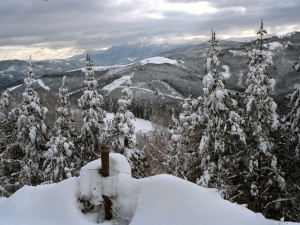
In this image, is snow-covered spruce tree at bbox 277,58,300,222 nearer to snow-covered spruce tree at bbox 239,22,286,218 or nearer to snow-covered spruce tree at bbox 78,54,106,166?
snow-covered spruce tree at bbox 239,22,286,218

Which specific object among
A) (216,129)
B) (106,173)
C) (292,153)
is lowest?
(292,153)

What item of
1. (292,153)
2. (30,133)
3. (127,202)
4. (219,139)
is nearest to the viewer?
(127,202)

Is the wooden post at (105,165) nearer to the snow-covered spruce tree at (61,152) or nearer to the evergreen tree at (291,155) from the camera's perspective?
the snow-covered spruce tree at (61,152)

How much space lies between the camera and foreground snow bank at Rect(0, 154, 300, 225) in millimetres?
6355

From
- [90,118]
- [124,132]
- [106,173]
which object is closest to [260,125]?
[124,132]

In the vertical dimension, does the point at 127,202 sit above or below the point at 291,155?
above

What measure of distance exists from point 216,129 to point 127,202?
271 inches

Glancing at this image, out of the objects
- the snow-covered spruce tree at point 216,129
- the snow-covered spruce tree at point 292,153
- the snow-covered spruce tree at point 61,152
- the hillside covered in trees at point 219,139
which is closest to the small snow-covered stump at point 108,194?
the hillside covered in trees at point 219,139

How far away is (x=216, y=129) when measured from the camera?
41.0 feet

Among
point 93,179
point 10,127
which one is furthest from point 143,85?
point 93,179

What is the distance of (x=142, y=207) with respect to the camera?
6.78 metres

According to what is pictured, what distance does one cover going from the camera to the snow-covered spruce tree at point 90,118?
53.6 feet

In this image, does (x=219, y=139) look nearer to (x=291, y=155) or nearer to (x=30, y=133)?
(x=291, y=155)

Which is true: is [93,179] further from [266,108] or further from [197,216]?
[266,108]
